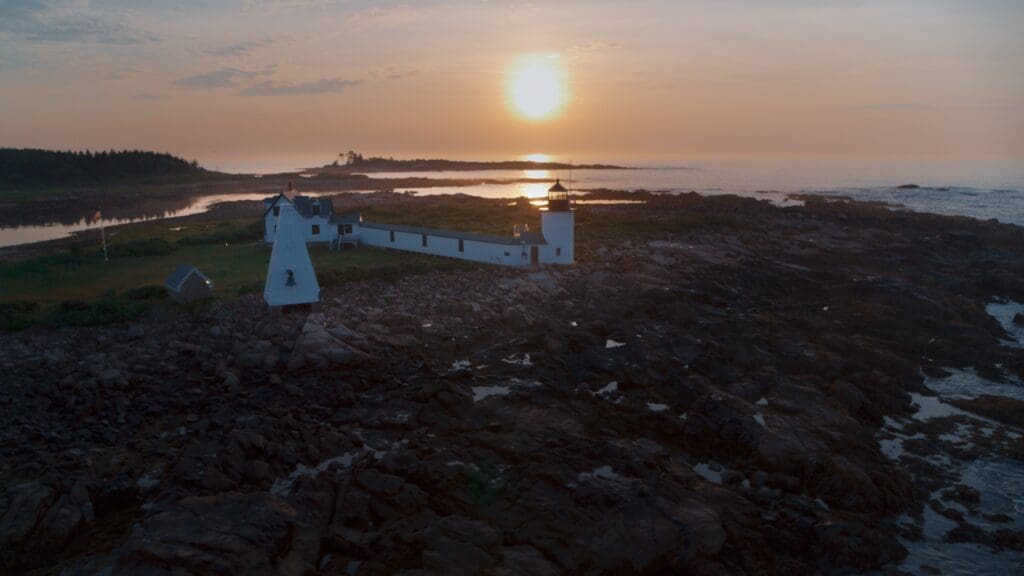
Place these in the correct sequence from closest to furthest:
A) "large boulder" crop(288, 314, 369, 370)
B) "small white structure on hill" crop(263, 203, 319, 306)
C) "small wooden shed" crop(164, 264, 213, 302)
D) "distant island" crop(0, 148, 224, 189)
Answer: "large boulder" crop(288, 314, 369, 370) → "small white structure on hill" crop(263, 203, 319, 306) → "small wooden shed" crop(164, 264, 213, 302) → "distant island" crop(0, 148, 224, 189)

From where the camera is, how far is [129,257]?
35.0m

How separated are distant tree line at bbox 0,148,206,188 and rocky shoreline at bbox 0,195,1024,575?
349ft

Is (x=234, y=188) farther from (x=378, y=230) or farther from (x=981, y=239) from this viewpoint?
(x=981, y=239)

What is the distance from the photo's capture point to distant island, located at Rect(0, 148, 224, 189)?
105 m

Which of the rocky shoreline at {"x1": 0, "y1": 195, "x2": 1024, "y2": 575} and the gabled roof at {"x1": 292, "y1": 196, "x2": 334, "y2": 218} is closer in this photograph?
the rocky shoreline at {"x1": 0, "y1": 195, "x2": 1024, "y2": 575}

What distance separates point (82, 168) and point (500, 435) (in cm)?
12436

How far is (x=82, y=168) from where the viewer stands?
112 m

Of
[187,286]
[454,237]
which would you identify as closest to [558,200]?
[454,237]

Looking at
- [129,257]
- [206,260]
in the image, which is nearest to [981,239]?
[206,260]

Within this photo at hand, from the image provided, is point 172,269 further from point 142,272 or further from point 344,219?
point 344,219

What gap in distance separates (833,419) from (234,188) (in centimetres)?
11522

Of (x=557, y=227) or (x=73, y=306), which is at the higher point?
(x=557, y=227)

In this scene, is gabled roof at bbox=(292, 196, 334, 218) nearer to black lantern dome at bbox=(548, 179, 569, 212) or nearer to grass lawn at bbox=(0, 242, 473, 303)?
grass lawn at bbox=(0, 242, 473, 303)

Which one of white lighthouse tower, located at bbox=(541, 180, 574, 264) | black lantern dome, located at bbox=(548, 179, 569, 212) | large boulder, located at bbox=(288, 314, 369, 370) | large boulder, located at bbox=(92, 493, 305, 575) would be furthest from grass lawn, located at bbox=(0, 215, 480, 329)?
large boulder, located at bbox=(92, 493, 305, 575)
